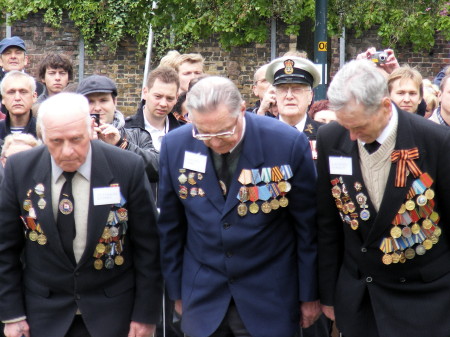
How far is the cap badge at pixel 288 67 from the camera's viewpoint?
19.4 feet

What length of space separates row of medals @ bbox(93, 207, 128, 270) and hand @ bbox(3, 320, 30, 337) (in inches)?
21.0

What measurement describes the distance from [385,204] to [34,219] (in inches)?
73.7

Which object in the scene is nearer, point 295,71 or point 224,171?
point 224,171

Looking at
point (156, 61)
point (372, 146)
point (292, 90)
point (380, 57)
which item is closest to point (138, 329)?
point (372, 146)

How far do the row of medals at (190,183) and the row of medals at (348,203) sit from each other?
0.72 metres

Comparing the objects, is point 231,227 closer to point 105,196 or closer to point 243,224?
point 243,224

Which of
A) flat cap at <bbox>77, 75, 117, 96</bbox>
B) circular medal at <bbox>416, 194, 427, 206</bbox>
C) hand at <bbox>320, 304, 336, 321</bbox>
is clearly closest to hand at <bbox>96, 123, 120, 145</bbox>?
flat cap at <bbox>77, 75, 117, 96</bbox>

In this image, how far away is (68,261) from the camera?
448 centimetres

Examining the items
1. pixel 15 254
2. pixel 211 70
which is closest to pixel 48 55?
pixel 15 254

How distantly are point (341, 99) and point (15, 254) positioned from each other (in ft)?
6.60

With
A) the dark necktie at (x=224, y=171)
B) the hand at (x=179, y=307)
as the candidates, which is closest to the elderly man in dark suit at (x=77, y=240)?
the hand at (x=179, y=307)

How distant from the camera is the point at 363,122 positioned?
160 inches

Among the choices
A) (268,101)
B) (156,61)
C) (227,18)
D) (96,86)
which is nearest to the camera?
(96,86)

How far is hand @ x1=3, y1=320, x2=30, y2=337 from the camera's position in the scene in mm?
4598
